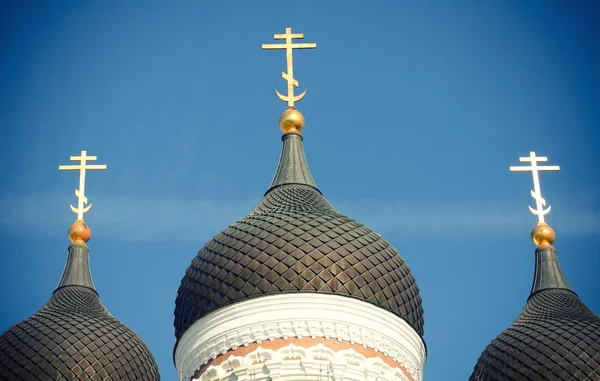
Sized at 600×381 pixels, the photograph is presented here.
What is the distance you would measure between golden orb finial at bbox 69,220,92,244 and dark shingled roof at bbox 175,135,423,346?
Result: 4.14 meters

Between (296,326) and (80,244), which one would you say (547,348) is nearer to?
(296,326)

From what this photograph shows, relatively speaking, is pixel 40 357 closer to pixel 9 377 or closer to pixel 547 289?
pixel 9 377

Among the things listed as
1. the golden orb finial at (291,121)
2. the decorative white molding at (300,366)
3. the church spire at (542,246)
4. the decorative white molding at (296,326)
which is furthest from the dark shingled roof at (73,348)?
the church spire at (542,246)

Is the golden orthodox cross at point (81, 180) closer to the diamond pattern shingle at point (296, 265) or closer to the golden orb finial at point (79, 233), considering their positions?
the golden orb finial at point (79, 233)

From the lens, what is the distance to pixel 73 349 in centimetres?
2191

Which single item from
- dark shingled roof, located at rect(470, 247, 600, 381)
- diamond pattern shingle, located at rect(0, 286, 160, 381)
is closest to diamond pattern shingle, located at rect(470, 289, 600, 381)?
dark shingled roof, located at rect(470, 247, 600, 381)

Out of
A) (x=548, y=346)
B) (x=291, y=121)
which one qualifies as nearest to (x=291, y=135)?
(x=291, y=121)

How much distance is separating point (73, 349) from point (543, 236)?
24.0ft

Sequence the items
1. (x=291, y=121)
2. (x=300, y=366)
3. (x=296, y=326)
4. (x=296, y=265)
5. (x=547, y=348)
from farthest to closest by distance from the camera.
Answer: (x=291, y=121)
(x=547, y=348)
(x=296, y=265)
(x=296, y=326)
(x=300, y=366)

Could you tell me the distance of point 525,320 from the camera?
2275 cm

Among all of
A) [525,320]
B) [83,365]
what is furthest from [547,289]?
[83,365]

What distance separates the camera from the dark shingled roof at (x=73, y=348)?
21734 millimetres

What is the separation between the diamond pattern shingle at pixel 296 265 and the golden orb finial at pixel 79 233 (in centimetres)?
416

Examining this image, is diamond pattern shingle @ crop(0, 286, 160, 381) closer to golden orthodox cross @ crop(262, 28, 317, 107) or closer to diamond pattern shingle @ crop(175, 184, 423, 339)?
diamond pattern shingle @ crop(175, 184, 423, 339)
